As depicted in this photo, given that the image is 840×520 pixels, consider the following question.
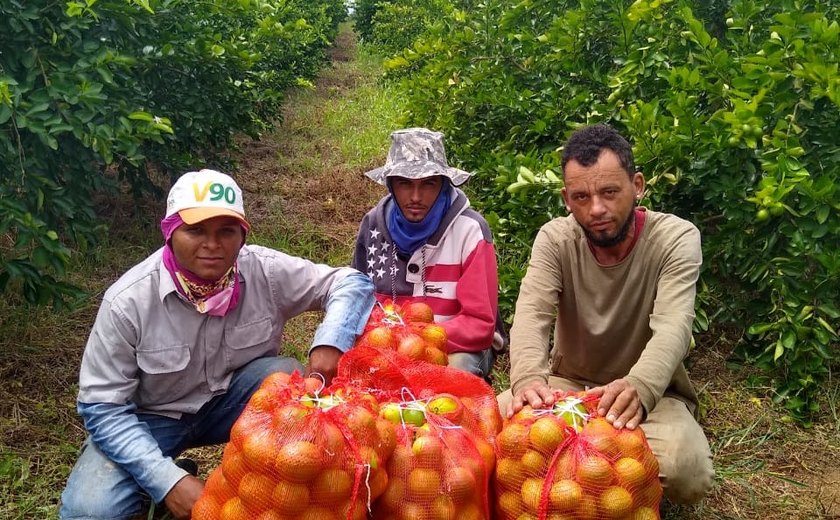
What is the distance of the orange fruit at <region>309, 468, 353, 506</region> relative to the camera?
71.4 inches

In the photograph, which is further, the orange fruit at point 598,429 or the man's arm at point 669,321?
the man's arm at point 669,321

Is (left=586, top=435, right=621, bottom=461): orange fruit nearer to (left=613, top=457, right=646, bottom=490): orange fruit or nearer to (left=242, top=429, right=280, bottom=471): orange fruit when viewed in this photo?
(left=613, top=457, right=646, bottom=490): orange fruit

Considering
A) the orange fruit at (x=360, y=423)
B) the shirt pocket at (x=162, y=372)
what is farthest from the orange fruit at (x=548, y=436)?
the shirt pocket at (x=162, y=372)

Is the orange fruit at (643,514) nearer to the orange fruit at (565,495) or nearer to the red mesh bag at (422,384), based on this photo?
the orange fruit at (565,495)

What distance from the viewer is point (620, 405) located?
2.05m

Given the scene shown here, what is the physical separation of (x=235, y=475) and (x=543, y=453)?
837mm

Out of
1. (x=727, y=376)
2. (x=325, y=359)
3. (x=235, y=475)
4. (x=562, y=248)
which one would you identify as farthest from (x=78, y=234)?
(x=727, y=376)

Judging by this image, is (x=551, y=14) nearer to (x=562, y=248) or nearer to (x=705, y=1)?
(x=705, y=1)

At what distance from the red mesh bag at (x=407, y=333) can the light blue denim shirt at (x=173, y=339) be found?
2.8 inches

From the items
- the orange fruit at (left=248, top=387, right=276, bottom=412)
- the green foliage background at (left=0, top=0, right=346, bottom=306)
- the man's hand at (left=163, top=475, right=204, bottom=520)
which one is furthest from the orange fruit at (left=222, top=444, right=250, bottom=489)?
the green foliage background at (left=0, top=0, right=346, bottom=306)

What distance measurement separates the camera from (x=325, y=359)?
94.7 inches

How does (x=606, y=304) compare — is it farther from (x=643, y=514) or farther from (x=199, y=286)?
(x=199, y=286)

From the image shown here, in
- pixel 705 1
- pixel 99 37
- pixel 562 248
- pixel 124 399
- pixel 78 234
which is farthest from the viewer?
pixel 705 1

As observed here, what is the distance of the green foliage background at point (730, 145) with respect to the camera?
10.4 feet
